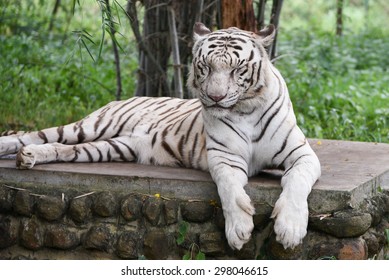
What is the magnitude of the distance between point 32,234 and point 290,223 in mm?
1467

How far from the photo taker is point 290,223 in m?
3.71

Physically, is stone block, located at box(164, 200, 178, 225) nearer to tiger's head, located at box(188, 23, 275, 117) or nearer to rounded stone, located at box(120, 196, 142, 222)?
rounded stone, located at box(120, 196, 142, 222)

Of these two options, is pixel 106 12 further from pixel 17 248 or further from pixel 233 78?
pixel 17 248

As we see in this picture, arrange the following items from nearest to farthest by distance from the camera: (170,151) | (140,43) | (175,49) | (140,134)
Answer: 1. (170,151)
2. (140,134)
3. (175,49)
4. (140,43)

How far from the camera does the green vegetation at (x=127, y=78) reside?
680 centimetres

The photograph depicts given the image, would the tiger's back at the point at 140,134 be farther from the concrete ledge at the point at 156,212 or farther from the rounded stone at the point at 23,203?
the rounded stone at the point at 23,203

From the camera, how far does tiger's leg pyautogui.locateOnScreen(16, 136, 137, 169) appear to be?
4.46 metres

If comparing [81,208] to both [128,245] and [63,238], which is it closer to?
[63,238]

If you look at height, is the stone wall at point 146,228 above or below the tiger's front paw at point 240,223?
below

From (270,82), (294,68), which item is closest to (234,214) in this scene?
(270,82)

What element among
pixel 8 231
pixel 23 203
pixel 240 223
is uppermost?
pixel 240 223

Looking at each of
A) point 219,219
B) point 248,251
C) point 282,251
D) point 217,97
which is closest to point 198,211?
point 219,219

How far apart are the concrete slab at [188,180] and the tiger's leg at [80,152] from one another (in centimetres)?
6

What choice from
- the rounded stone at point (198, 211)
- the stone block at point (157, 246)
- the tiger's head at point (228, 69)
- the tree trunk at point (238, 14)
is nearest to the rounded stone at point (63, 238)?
the stone block at point (157, 246)
